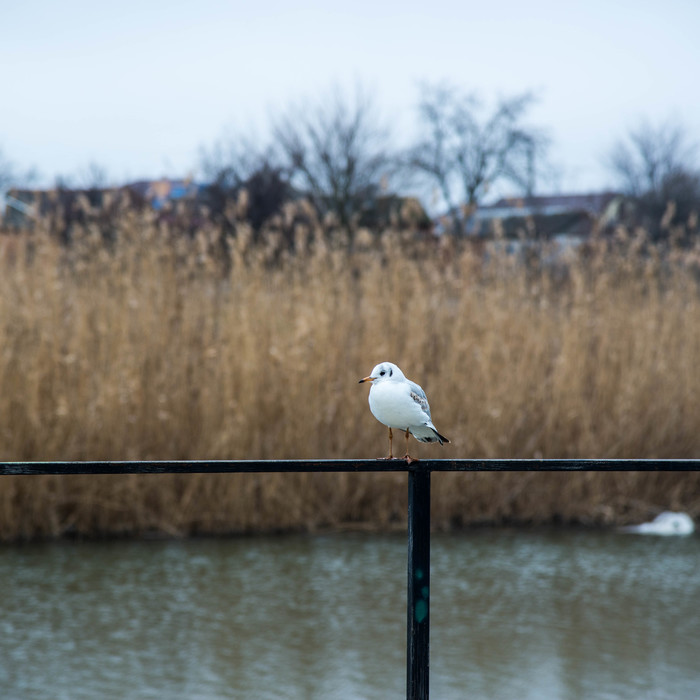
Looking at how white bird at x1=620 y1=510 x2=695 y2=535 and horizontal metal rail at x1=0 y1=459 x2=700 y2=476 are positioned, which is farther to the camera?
white bird at x1=620 y1=510 x2=695 y2=535

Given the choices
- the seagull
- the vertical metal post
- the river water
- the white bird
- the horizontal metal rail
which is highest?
the seagull

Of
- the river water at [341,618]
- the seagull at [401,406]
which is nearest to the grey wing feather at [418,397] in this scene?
the seagull at [401,406]

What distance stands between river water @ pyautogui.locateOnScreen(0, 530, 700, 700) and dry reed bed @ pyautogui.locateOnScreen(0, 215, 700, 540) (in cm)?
24

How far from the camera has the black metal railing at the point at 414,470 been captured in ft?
4.24

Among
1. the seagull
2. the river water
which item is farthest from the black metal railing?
the river water

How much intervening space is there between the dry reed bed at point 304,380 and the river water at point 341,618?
0.24m

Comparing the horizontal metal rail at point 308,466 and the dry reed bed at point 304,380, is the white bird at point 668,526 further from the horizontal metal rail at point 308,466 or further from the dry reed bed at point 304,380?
the horizontal metal rail at point 308,466

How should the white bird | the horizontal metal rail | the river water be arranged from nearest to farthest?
the horizontal metal rail → the river water → the white bird

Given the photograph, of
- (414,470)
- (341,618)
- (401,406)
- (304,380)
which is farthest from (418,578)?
(304,380)

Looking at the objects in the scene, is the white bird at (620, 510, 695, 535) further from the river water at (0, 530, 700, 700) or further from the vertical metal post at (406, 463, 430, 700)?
the vertical metal post at (406, 463, 430, 700)

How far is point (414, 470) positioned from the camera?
135 centimetres

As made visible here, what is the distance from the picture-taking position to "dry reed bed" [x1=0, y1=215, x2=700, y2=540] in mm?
5059

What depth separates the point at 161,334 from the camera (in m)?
5.27

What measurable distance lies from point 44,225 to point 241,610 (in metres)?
2.81
